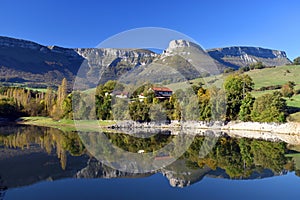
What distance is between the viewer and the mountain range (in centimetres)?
2467

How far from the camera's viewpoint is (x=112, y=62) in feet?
88.8

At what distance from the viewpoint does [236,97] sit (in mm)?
35688

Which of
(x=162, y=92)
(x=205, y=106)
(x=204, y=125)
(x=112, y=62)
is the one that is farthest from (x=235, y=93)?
(x=112, y=62)

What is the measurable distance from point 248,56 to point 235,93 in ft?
508

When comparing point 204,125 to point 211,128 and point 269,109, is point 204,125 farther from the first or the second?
point 269,109

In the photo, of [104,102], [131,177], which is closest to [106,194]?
[131,177]

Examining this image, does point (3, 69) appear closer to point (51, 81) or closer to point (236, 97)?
point (51, 81)

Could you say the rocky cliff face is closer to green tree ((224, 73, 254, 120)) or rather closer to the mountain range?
the mountain range

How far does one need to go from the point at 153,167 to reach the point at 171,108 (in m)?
24.4

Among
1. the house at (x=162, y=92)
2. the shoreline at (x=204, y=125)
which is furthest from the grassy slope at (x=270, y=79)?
the shoreline at (x=204, y=125)

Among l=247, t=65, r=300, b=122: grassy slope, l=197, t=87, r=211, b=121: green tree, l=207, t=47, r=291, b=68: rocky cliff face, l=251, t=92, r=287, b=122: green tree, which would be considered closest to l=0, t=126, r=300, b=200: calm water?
l=251, t=92, r=287, b=122: green tree

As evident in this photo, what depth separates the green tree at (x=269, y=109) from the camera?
29.7 m

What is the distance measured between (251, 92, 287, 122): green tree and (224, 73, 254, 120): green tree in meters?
2.77

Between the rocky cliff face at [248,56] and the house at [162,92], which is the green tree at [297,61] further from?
the rocky cliff face at [248,56]
